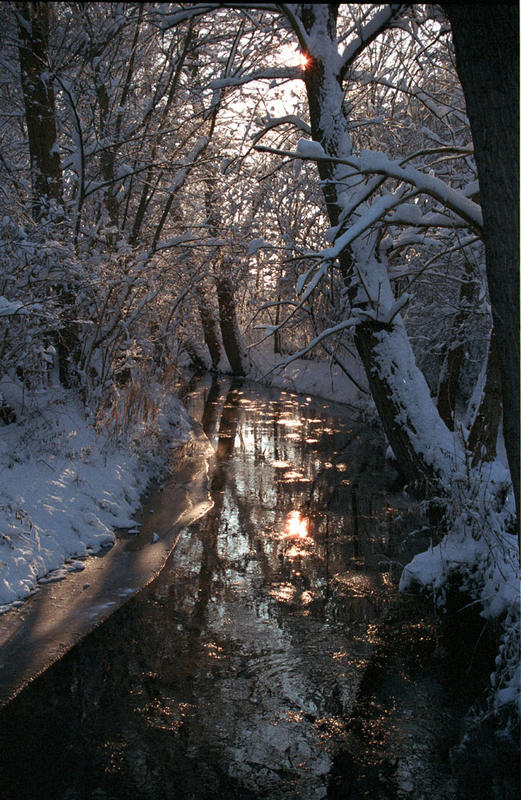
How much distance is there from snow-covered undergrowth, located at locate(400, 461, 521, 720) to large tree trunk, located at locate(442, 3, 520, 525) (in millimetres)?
2466

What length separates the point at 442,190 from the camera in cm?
376

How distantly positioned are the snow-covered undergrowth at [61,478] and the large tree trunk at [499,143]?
15.4 ft

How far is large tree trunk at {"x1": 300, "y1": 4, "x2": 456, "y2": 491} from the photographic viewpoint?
675 cm

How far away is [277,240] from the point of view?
1537 centimetres

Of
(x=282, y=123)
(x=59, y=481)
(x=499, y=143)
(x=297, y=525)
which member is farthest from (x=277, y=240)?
(x=499, y=143)

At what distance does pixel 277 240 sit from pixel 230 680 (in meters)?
11.9

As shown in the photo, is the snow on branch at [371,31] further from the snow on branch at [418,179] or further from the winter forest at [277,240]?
the snow on branch at [418,179]

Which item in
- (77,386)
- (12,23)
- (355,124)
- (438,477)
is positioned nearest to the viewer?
(438,477)

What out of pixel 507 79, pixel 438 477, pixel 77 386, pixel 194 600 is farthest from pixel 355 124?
pixel 77 386

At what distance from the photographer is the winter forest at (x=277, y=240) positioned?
3.76 meters

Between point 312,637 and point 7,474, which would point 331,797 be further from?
point 7,474

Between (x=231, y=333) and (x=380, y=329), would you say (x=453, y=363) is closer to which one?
(x=380, y=329)

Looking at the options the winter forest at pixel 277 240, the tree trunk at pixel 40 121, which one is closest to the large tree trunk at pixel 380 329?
the winter forest at pixel 277 240

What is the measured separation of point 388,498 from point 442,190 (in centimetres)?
699
